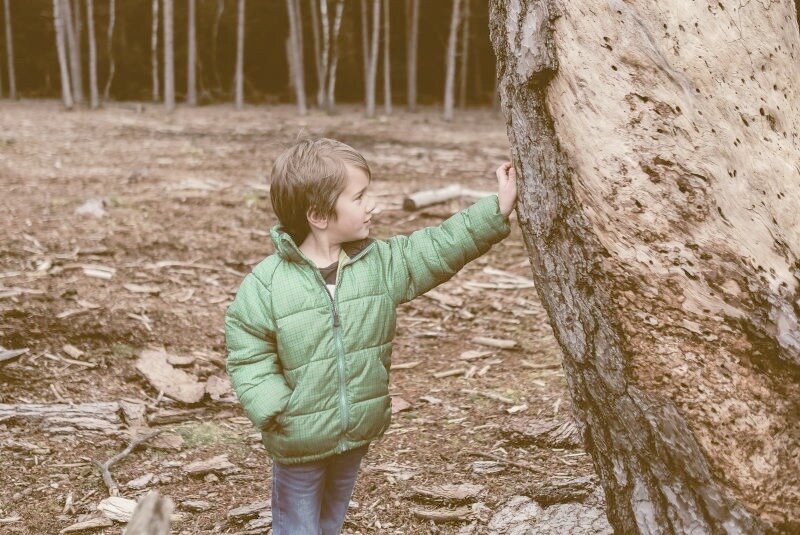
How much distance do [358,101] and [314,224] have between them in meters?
25.0

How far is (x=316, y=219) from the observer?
9.07 ft

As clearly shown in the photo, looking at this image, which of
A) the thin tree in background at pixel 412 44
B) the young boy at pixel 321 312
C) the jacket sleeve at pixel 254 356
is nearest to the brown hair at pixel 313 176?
the young boy at pixel 321 312

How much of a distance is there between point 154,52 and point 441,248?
22965 millimetres

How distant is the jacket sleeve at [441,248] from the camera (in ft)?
9.21

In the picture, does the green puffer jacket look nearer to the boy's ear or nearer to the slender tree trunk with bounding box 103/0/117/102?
the boy's ear

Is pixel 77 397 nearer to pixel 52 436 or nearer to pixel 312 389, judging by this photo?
pixel 52 436

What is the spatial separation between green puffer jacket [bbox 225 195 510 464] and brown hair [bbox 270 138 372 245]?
12cm

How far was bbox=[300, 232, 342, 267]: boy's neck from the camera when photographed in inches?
111

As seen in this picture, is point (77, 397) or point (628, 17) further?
point (77, 397)

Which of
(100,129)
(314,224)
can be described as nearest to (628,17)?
(314,224)

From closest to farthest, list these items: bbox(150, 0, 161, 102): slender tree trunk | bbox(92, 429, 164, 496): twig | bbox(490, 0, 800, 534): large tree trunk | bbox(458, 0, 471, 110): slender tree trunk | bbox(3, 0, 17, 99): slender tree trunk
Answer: bbox(490, 0, 800, 534): large tree trunk < bbox(92, 429, 164, 496): twig < bbox(150, 0, 161, 102): slender tree trunk < bbox(3, 0, 17, 99): slender tree trunk < bbox(458, 0, 471, 110): slender tree trunk

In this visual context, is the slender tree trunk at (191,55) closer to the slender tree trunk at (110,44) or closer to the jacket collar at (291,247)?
the slender tree trunk at (110,44)

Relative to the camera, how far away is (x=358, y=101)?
27.2 metres

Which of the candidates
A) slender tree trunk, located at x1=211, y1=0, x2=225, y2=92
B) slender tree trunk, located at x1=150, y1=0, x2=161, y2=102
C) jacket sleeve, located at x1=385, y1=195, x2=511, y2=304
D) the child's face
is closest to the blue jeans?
jacket sleeve, located at x1=385, y1=195, x2=511, y2=304
